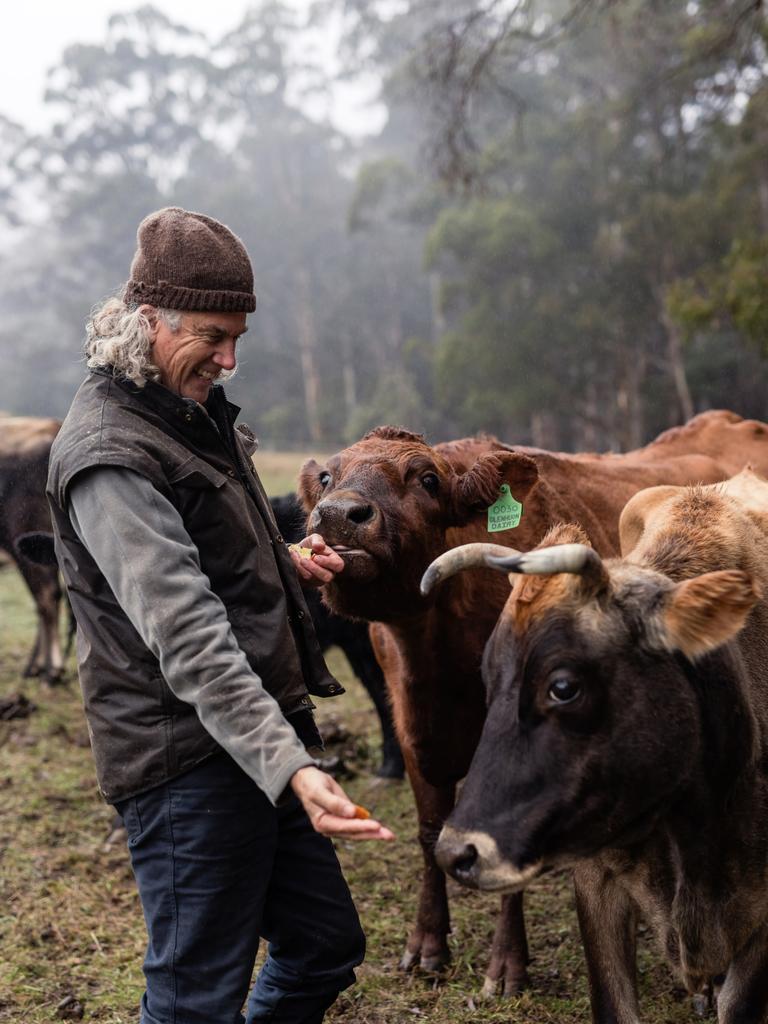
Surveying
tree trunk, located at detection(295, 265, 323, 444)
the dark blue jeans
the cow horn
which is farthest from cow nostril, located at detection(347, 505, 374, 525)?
tree trunk, located at detection(295, 265, 323, 444)

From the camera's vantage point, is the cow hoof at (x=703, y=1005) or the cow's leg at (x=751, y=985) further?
the cow hoof at (x=703, y=1005)

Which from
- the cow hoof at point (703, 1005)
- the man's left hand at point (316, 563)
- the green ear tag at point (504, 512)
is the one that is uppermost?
the green ear tag at point (504, 512)

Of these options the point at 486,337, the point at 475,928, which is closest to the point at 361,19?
the point at 486,337

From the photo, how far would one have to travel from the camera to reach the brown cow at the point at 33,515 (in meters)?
9.63

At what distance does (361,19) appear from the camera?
41594mm

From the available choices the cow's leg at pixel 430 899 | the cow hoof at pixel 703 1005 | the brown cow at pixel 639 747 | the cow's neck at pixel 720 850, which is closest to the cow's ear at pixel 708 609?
the brown cow at pixel 639 747

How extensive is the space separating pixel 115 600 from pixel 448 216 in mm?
29064

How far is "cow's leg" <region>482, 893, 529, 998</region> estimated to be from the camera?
14.2ft

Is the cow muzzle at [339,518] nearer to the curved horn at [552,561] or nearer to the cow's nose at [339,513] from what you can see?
the cow's nose at [339,513]

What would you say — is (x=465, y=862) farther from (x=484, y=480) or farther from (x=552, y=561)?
(x=484, y=480)

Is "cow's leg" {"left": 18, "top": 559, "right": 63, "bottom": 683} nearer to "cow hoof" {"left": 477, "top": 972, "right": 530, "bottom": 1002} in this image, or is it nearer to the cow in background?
the cow in background

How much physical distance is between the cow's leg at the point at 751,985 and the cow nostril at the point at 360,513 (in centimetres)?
184

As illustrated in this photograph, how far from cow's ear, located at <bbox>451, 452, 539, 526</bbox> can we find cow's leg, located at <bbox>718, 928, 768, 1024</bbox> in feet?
6.11

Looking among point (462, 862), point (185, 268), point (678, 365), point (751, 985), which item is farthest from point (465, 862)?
point (678, 365)
